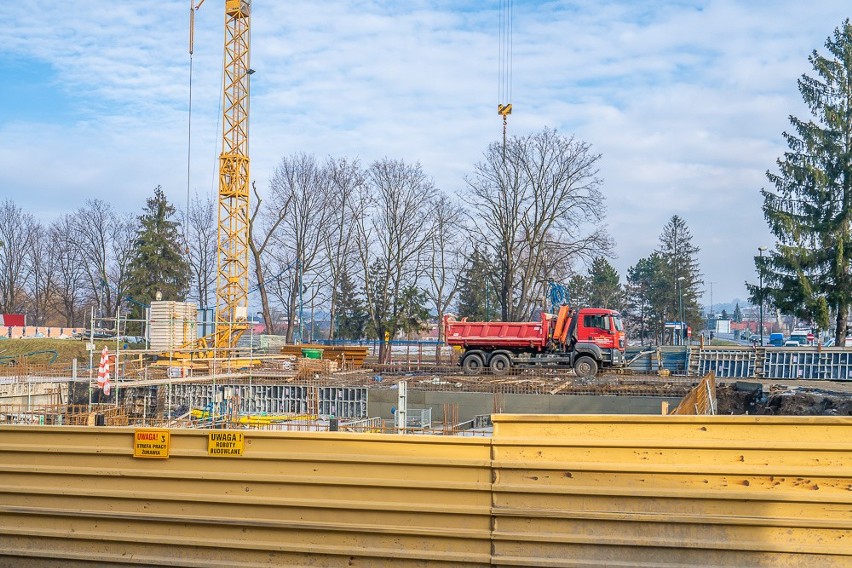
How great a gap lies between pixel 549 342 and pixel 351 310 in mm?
32157

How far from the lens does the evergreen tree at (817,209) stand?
35781 mm

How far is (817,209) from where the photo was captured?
3684cm

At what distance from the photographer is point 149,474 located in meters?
5.00

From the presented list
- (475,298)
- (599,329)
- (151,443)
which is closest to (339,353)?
(599,329)

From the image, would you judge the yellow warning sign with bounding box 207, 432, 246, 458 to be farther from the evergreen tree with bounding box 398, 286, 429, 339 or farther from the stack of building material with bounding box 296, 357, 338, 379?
the evergreen tree with bounding box 398, 286, 429, 339

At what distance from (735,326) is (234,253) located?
12931 centimetres

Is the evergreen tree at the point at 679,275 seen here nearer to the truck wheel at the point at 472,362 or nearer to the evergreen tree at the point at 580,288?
the evergreen tree at the point at 580,288

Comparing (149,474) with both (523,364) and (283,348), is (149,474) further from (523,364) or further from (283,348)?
(283,348)

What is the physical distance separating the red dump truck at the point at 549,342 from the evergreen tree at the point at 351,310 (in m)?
29.1

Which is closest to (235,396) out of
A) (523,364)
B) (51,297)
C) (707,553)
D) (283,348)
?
(523,364)

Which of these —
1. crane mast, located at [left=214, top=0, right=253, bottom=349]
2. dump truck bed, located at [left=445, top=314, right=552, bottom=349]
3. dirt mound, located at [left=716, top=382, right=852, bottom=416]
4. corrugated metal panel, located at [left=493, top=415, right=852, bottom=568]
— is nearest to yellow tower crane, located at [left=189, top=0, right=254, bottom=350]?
crane mast, located at [left=214, top=0, right=253, bottom=349]

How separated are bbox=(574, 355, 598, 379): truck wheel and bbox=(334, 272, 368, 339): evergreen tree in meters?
32.4

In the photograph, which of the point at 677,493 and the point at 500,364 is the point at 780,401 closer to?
the point at 500,364

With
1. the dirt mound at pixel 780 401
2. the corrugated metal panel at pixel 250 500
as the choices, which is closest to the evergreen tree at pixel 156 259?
the dirt mound at pixel 780 401
